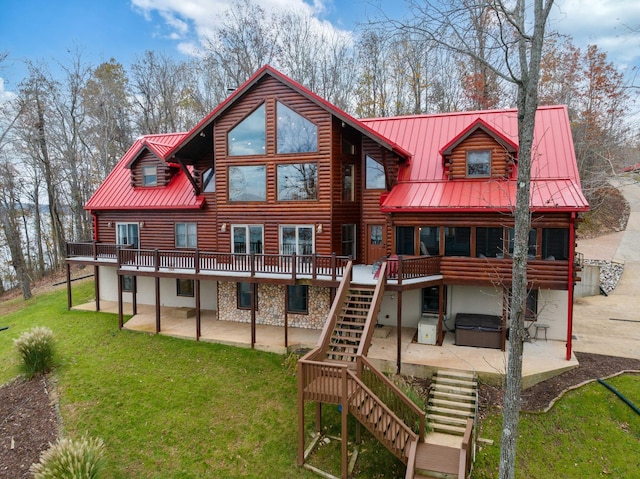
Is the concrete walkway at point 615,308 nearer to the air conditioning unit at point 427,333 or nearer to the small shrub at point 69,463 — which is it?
the air conditioning unit at point 427,333

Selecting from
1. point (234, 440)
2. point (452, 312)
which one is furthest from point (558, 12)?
point (234, 440)

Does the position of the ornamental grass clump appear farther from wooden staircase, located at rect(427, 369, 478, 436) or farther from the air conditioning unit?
the air conditioning unit

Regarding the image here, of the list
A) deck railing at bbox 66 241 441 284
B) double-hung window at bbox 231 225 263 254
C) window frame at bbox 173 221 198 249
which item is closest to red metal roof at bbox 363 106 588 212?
deck railing at bbox 66 241 441 284

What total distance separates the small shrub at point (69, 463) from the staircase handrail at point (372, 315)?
6054mm

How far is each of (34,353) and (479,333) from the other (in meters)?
14.2

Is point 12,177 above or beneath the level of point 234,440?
above

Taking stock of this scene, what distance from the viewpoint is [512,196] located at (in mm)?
Result: 12648

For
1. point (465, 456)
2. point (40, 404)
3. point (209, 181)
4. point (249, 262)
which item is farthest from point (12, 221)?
point (465, 456)

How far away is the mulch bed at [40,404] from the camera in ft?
31.0

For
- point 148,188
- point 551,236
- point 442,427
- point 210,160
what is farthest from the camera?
point 148,188

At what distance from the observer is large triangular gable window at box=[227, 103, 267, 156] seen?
47.5ft

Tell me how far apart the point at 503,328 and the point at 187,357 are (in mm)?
10206

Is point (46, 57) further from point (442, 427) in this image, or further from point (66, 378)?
point (442, 427)

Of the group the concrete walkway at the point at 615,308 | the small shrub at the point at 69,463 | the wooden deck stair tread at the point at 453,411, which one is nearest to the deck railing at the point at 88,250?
the small shrub at the point at 69,463
